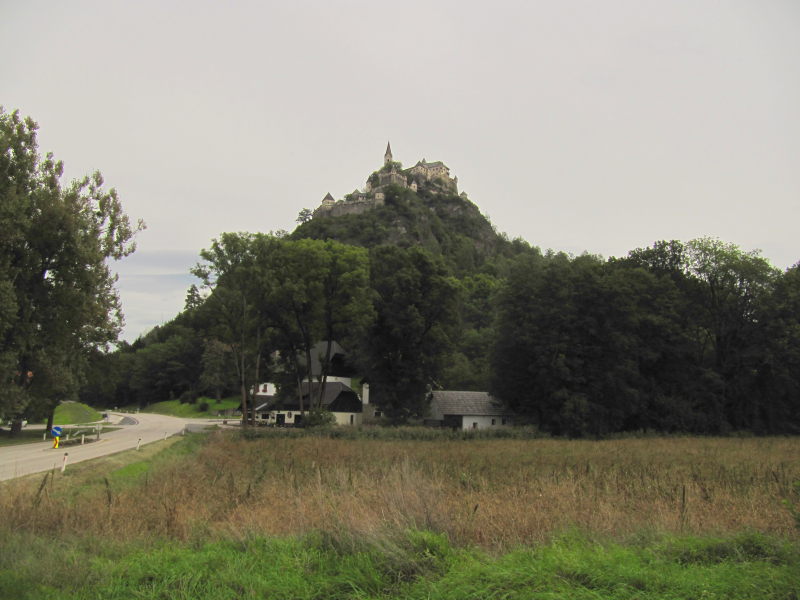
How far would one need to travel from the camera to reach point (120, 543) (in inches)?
293

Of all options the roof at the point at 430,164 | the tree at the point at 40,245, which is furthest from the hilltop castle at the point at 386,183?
the tree at the point at 40,245

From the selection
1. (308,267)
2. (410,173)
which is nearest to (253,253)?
(308,267)

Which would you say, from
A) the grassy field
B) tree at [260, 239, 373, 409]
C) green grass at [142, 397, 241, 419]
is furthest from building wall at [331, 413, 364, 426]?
the grassy field

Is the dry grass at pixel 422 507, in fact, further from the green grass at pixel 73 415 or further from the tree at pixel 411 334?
the green grass at pixel 73 415

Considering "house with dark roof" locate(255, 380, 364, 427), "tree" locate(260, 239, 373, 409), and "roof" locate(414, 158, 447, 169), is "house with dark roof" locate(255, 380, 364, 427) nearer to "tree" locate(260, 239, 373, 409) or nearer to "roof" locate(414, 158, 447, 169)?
"tree" locate(260, 239, 373, 409)

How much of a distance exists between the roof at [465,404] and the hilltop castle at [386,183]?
349 ft

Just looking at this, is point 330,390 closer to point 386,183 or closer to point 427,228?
point 427,228

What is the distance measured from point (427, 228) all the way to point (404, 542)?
132 meters

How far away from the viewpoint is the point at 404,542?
662cm

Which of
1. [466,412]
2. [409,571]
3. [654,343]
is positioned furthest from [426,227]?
[409,571]

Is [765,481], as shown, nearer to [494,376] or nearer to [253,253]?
[494,376]

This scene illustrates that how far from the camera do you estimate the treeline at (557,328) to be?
133 feet

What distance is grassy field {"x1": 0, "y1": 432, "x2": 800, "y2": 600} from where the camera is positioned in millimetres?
5812

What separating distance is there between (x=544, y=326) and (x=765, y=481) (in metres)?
30.1
